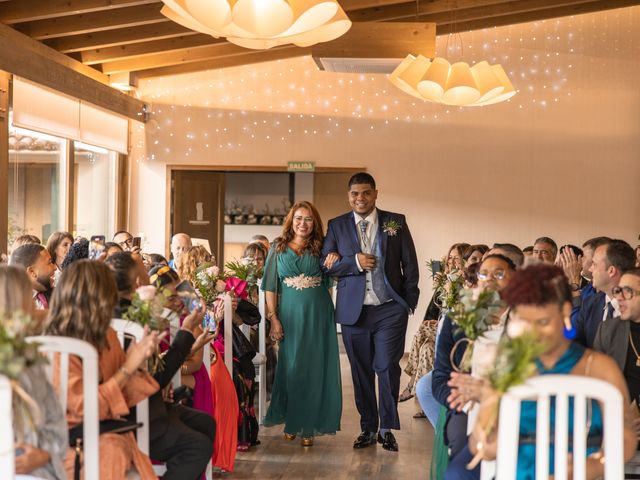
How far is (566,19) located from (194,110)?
14.8 feet

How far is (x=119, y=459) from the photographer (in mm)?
3014

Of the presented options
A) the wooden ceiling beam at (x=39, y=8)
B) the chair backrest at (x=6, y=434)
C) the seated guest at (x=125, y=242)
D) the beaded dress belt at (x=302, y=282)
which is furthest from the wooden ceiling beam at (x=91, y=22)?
the chair backrest at (x=6, y=434)

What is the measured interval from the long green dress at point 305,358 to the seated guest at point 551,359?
3.23 meters

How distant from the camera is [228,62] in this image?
10477 millimetres

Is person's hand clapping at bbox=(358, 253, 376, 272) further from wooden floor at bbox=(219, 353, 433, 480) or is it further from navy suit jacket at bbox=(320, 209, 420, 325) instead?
wooden floor at bbox=(219, 353, 433, 480)

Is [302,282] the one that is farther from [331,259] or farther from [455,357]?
[455,357]

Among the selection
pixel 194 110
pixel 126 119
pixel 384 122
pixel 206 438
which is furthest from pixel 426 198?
pixel 206 438

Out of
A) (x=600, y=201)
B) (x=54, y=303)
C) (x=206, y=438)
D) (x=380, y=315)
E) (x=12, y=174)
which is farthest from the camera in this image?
(x=600, y=201)

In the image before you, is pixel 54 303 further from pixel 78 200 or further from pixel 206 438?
pixel 78 200

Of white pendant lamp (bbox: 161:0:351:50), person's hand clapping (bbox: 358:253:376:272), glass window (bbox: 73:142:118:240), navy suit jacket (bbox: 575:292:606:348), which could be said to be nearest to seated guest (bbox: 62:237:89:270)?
white pendant lamp (bbox: 161:0:351:50)

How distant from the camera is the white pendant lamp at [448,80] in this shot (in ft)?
22.6

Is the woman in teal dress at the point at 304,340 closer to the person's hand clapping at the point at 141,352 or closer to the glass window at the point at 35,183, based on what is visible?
the glass window at the point at 35,183

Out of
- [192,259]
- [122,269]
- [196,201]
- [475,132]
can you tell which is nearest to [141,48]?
[196,201]

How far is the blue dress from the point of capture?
2.63 meters
